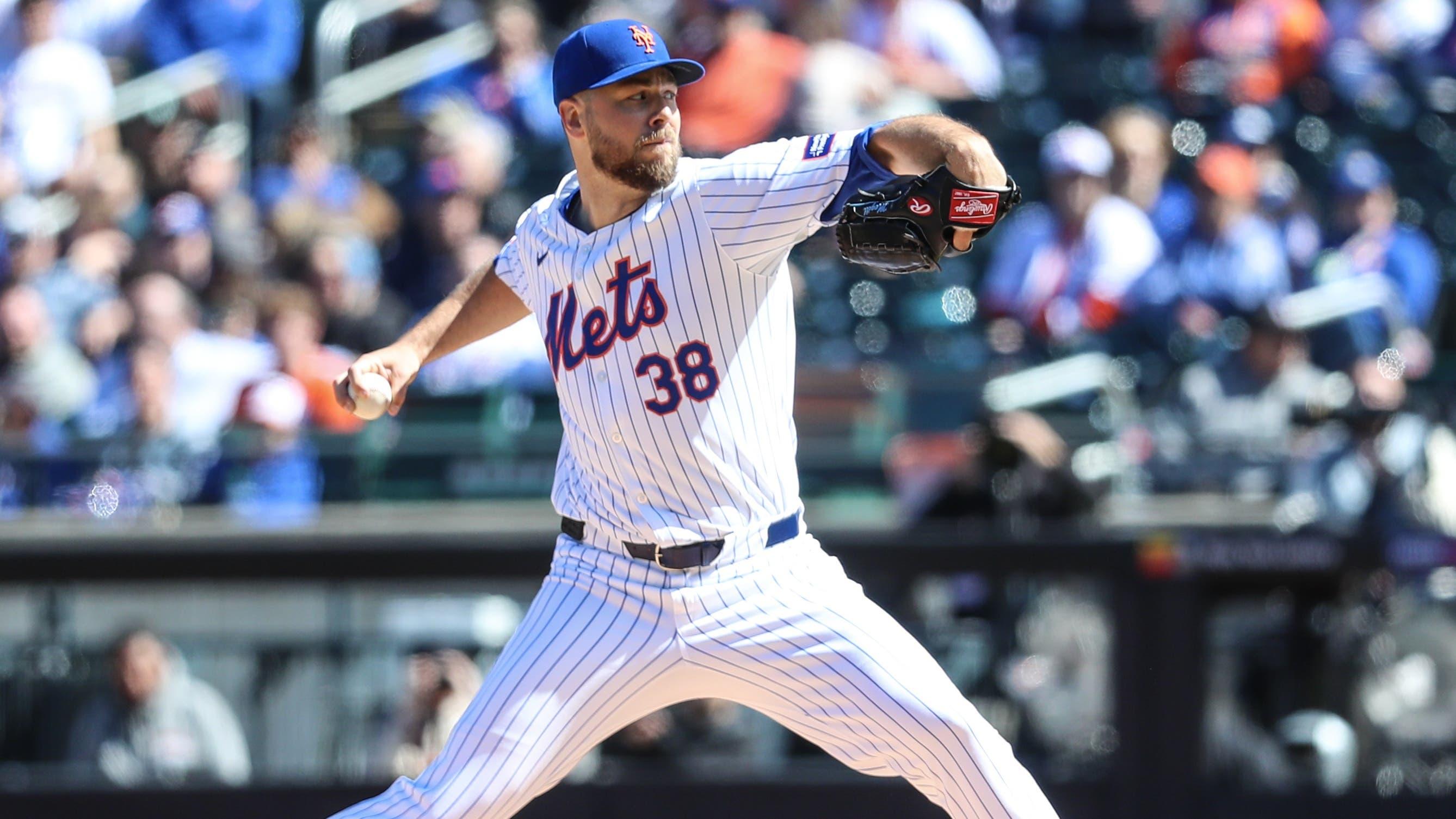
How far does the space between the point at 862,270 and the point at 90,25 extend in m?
4.20

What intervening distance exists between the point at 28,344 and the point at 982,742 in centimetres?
512

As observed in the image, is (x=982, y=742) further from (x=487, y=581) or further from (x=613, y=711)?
(x=487, y=581)

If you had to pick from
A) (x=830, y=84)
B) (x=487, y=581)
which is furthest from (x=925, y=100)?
(x=487, y=581)

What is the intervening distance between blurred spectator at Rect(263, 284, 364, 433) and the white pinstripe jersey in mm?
3338

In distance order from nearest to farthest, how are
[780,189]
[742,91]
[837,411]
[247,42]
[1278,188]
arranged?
[780,189] → [837,411] → [1278,188] → [742,91] → [247,42]

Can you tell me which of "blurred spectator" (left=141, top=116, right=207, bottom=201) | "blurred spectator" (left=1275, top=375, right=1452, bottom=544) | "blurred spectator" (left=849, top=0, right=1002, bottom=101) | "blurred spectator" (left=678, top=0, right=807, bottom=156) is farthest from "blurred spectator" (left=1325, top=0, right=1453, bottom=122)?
"blurred spectator" (left=141, top=116, right=207, bottom=201)

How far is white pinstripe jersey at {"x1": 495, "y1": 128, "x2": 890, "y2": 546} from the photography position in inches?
129

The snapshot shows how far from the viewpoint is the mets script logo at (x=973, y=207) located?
295 centimetres

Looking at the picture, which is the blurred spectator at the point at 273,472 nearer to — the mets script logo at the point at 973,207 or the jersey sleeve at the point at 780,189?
the jersey sleeve at the point at 780,189

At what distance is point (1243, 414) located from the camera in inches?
250

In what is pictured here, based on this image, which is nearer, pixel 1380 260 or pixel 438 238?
pixel 1380 260

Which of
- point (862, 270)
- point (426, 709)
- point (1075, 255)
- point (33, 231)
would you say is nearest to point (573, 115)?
point (426, 709)

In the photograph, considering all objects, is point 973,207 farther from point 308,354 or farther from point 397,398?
point 308,354

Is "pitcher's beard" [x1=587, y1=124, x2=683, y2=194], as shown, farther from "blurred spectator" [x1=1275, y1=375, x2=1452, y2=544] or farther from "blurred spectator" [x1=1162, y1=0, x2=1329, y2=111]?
"blurred spectator" [x1=1162, y1=0, x2=1329, y2=111]
